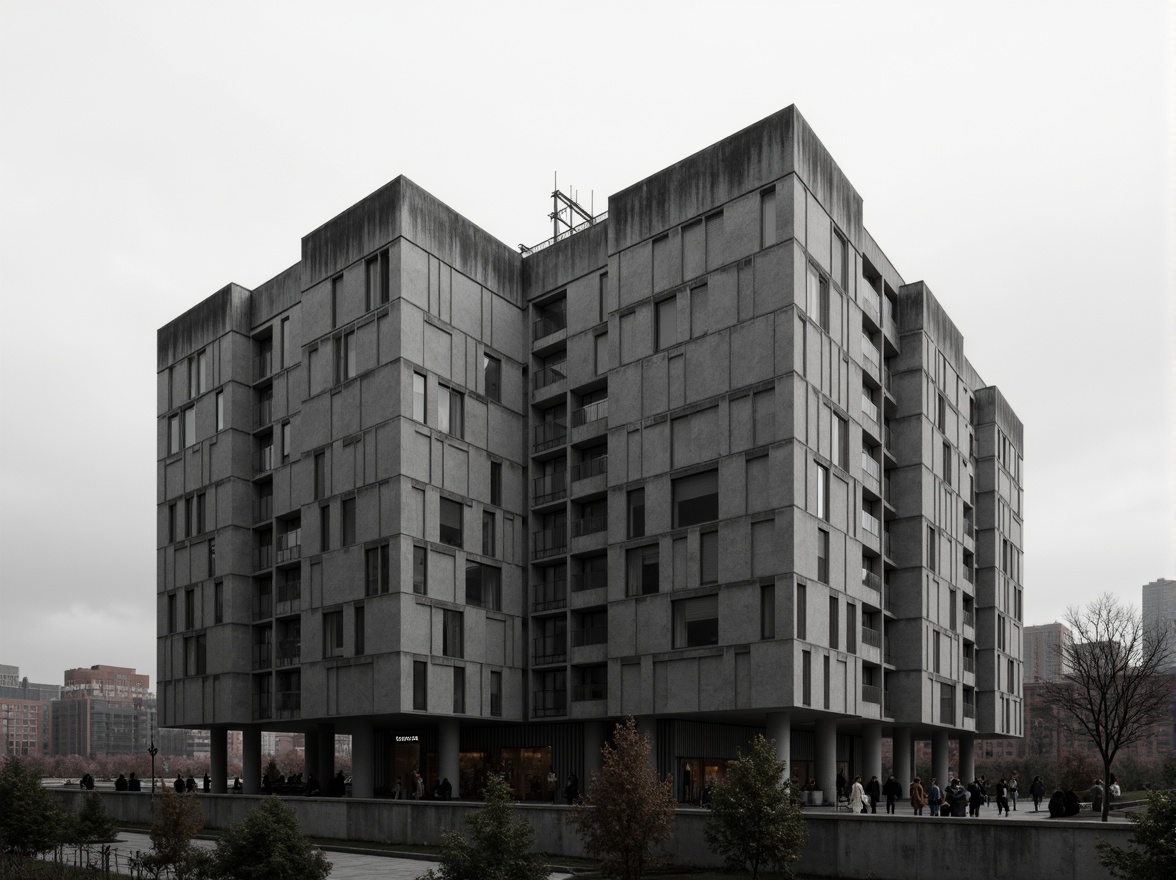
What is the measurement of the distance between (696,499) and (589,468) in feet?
21.6

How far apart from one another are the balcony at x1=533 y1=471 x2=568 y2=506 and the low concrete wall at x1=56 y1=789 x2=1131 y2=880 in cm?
2008

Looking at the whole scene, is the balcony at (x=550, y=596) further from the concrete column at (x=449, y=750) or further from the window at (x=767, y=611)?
the window at (x=767, y=611)

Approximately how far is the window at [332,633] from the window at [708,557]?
52.4ft

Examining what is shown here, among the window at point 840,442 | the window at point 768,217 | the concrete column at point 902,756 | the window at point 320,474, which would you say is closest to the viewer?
the window at point 768,217

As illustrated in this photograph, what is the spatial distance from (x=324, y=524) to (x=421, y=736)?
38.1 feet

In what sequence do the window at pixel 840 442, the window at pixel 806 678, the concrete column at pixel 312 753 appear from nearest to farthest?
the window at pixel 806 678 < the window at pixel 840 442 < the concrete column at pixel 312 753

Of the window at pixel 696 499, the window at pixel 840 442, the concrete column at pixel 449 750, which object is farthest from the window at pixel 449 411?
the window at pixel 840 442

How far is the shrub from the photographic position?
1983cm

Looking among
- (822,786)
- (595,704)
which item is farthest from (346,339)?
→ (822,786)

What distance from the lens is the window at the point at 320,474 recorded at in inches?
2028

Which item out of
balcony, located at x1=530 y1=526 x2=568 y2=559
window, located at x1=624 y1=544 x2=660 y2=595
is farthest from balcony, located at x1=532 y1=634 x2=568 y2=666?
window, located at x1=624 y1=544 x2=660 y2=595

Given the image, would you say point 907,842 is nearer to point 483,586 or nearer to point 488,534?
point 483,586

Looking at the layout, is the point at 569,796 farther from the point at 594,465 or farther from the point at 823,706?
the point at 594,465

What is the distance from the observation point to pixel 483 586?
50750mm
